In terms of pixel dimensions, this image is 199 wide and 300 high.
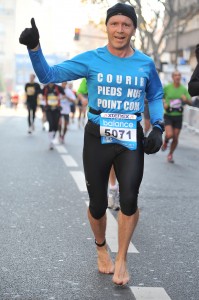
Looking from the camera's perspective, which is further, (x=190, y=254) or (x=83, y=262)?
(x=190, y=254)

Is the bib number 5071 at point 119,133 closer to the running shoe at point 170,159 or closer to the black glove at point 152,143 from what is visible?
the black glove at point 152,143

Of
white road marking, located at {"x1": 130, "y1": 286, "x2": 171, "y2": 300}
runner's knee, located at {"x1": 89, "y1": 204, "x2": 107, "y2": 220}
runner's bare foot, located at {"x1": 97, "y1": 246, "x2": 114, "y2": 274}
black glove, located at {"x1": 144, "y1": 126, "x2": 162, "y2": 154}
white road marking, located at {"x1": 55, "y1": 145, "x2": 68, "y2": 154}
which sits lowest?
white road marking, located at {"x1": 55, "y1": 145, "x2": 68, "y2": 154}

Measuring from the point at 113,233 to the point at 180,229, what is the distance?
2.44 ft

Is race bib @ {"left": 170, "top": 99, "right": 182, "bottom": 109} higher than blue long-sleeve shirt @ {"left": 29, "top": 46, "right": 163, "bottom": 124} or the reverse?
the reverse

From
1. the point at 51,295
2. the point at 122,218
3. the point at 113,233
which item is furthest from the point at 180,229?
the point at 51,295

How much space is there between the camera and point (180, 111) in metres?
14.2

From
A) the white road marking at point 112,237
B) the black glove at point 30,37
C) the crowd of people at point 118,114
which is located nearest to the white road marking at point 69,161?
the white road marking at point 112,237

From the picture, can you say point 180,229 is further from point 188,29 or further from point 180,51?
point 180,51

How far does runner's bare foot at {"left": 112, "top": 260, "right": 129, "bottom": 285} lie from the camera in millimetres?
4711

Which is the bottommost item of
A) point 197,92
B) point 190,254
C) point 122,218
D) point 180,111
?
point 180,111

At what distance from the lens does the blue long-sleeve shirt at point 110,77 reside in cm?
482

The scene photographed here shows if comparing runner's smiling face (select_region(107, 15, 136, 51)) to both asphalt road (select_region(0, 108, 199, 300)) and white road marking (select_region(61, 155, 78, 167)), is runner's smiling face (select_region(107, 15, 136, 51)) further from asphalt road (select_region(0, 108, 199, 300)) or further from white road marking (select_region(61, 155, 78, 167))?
white road marking (select_region(61, 155, 78, 167))

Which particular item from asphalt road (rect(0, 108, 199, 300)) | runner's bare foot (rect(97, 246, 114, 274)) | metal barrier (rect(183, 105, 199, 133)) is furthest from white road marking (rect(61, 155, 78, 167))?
metal barrier (rect(183, 105, 199, 133))

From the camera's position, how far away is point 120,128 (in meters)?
4.82
